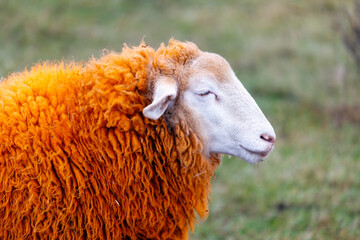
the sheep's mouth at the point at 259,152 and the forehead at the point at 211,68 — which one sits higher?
the forehead at the point at 211,68

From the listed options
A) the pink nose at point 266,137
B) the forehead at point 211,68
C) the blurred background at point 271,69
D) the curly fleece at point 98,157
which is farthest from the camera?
the blurred background at point 271,69

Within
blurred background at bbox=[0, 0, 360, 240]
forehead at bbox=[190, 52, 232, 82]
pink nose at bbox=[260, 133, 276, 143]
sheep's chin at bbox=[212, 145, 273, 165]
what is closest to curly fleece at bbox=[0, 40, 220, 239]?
forehead at bbox=[190, 52, 232, 82]

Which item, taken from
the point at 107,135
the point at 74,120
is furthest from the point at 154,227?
the point at 74,120

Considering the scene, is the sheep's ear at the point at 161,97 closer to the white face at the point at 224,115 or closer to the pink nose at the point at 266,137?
the white face at the point at 224,115

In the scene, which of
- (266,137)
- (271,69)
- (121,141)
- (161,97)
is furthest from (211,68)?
(271,69)

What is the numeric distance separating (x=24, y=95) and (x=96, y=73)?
1.73 feet

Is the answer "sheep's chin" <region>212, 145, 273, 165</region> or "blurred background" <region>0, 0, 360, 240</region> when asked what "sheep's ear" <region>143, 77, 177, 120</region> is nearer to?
"sheep's chin" <region>212, 145, 273, 165</region>

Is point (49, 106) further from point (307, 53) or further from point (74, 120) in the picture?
point (307, 53)

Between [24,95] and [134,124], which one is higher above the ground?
[24,95]

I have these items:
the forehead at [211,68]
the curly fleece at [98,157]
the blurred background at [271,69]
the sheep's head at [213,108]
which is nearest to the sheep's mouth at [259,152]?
the sheep's head at [213,108]

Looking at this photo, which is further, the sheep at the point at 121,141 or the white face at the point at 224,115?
the white face at the point at 224,115

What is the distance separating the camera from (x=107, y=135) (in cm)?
301

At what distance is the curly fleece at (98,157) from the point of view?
108 inches

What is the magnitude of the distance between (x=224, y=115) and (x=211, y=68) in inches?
14.5
